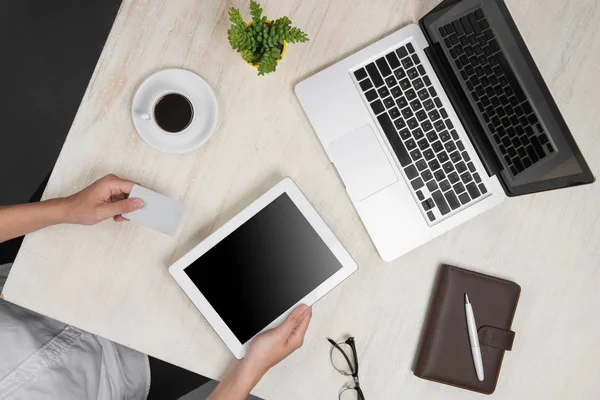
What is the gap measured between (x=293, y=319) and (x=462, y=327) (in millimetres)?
355

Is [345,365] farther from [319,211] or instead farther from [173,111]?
[173,111]

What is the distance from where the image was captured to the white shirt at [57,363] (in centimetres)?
96

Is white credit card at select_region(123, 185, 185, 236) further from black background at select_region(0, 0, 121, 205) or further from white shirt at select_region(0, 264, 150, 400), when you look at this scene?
black background at select_region(0, 0, 121, 205)

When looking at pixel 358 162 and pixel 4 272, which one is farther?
pixel 4 272

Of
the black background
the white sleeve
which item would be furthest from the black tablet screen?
the black background

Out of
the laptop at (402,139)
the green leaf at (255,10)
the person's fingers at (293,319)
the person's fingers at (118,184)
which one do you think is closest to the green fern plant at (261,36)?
the green leaf at (255,10)

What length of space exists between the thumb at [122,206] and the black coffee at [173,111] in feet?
0.52

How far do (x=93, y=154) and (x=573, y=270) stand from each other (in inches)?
40.9

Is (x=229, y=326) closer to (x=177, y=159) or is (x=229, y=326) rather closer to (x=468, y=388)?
(x=177, y=159)

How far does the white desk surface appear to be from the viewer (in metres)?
0.97

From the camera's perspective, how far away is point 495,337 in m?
0.98

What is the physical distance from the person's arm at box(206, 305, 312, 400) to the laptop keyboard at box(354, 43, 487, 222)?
34 centimetres

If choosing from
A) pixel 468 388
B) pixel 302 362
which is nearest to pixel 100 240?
pixel 302 362

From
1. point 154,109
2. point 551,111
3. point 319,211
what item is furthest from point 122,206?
point 551,111
